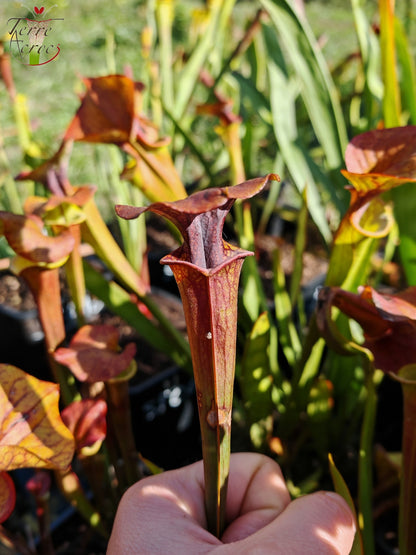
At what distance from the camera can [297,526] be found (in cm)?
37

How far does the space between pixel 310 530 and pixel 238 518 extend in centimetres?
9

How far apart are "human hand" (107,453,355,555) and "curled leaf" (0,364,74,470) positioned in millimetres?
75

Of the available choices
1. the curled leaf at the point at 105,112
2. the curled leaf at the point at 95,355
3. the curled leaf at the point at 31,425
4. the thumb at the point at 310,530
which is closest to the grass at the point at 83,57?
the curled leaf at the point at 105,112

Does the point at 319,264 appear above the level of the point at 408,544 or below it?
above

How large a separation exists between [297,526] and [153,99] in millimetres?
1092

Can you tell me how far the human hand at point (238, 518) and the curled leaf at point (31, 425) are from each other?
7 centimetres

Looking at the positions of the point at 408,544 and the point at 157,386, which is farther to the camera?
the point at 157,386

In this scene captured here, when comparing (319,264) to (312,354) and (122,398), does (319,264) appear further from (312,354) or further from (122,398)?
(122,398)

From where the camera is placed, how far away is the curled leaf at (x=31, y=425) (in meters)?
0.39

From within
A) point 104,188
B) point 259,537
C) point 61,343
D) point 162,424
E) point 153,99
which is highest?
point 153,99

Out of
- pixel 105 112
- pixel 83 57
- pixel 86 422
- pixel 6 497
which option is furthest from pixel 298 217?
pixel 83 57

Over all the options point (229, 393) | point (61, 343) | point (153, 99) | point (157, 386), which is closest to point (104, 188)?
point (153, 99)

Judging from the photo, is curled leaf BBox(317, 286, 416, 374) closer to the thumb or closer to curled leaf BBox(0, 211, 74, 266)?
the thumb
